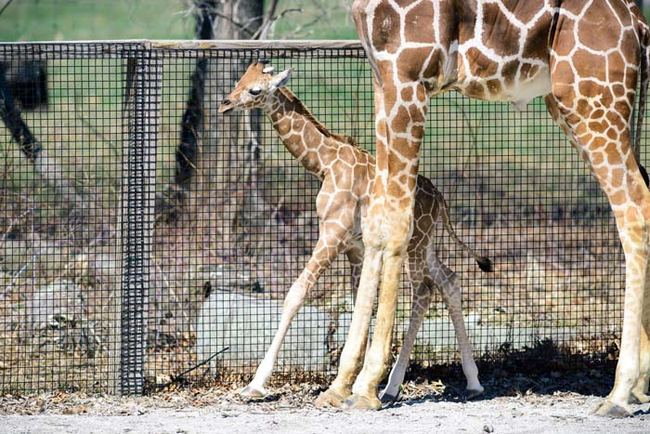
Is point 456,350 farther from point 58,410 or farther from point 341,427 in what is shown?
point 58,410

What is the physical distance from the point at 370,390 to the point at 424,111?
1.98 metres

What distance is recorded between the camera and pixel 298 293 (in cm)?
710

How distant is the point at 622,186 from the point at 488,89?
1160mm

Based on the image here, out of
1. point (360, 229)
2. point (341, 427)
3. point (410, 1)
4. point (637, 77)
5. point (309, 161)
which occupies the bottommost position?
point (341, 427)

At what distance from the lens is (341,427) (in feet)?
20.3

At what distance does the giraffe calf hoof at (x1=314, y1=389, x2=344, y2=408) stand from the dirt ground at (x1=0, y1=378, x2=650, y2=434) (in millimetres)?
69

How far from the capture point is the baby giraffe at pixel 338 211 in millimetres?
7148

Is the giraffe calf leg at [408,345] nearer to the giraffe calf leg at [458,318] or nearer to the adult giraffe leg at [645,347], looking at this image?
the giraffe calf leg at [458,318]

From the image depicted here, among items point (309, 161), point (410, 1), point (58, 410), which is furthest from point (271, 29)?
point (58, 410)

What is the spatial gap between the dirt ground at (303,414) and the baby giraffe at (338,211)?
11.2 inches

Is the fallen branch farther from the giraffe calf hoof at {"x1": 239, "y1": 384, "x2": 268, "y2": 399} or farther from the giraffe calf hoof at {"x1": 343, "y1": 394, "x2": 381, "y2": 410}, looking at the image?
the giraffe calf hoof at {"x1": 343, "y1": 394, "x2": 381, "y2": 410}

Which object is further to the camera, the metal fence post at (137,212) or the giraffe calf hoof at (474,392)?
the giraffe calf hoof at (474,392)

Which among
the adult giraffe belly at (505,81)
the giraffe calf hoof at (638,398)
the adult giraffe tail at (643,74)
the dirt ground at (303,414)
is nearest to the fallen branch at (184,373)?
the dirt ground at (303,414)

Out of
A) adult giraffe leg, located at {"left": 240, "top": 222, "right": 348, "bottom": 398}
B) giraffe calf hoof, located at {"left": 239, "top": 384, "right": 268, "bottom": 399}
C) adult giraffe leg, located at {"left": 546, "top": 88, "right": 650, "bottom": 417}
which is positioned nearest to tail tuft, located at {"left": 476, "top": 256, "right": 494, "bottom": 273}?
adult giraffe leg, located at {"left": 240, "top": 222, "right": 348, "bottom": 398}
